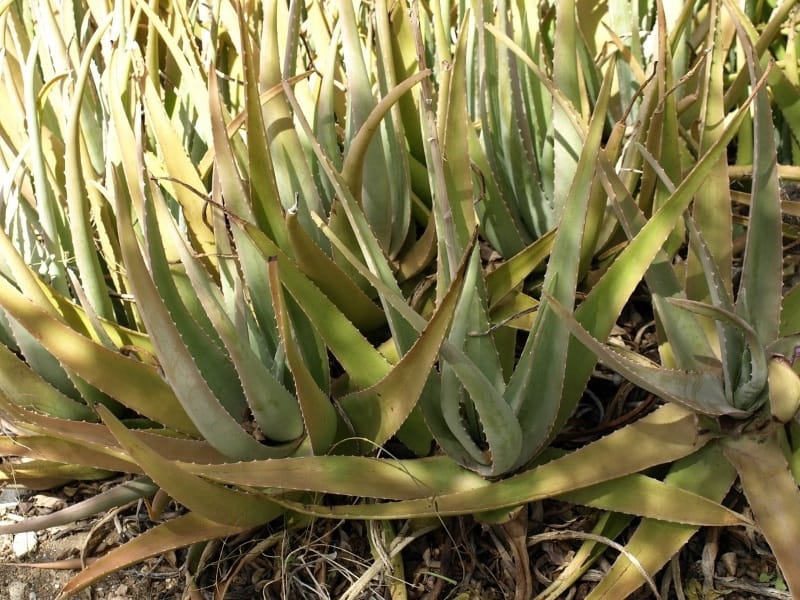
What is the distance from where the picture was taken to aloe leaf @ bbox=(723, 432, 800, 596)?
580mm

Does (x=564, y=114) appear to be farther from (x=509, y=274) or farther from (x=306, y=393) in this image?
(x=306, y=393)

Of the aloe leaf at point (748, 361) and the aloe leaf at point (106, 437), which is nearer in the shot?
the aloe leaf at point (748, 361)

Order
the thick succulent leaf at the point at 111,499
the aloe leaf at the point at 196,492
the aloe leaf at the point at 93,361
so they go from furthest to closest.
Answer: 1. the thick succulent leaf at the point at 111,499
2. the aloe leaf at the point at 93,361
3. the aloe leaf at the point at 196,492

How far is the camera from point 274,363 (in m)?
0.72

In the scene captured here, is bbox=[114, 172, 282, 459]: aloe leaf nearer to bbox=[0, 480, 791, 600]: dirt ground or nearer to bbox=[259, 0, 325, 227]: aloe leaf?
bbox=[0, 480, 791, 600]: dirt ground

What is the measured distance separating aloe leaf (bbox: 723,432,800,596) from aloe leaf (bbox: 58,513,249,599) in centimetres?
45

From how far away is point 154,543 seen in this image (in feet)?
2.12

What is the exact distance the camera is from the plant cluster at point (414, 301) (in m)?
0.61

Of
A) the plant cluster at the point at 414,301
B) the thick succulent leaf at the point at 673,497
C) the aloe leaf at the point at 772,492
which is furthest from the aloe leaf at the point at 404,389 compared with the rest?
the aloe leaf at the point at 772,492

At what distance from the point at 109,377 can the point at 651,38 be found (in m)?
0.83

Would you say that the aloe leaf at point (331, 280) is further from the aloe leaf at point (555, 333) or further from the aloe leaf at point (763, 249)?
the aloe leaf at point (763, 249)

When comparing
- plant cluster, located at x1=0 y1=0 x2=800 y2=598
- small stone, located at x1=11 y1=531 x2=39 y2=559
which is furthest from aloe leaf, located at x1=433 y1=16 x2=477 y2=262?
small stone, located at x1=11 y1=531 x2=39 y2=559

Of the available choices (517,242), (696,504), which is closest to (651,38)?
(517,242)

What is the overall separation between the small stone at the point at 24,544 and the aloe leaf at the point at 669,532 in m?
0.60
